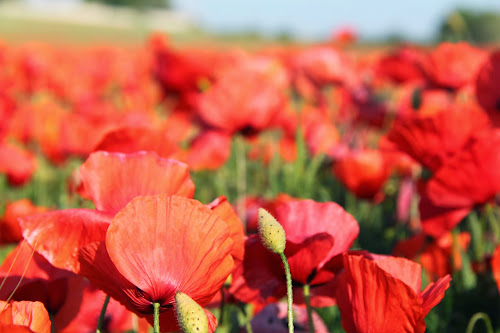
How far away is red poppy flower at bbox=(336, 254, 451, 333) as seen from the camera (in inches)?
23.5

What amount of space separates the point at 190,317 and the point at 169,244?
0.10 m

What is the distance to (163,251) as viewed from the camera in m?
0.58

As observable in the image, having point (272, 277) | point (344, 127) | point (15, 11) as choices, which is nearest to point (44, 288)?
point (272, 277)

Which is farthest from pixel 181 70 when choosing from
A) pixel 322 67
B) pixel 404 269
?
pixel 404 269

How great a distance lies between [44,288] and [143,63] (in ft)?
13.2

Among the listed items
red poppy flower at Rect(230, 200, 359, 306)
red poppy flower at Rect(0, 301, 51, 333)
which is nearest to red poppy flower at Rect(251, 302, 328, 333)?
red poppy flower at Rect(230, 200, 359, 306)

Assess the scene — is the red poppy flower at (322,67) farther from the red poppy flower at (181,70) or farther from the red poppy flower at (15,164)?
the red poppy flower at (15,164)

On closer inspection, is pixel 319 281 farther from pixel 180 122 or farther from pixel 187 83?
pixel 180 122

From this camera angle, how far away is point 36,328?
554 mm

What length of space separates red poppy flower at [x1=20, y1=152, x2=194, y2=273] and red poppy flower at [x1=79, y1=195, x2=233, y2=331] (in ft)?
0.17

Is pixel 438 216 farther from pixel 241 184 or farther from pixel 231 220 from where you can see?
pixel 241 184

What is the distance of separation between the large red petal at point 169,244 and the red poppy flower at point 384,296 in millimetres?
137

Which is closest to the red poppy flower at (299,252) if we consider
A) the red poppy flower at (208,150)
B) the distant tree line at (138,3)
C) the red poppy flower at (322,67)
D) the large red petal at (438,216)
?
the large red petal at (438,216)

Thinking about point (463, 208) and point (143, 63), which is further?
point (143, 63)
